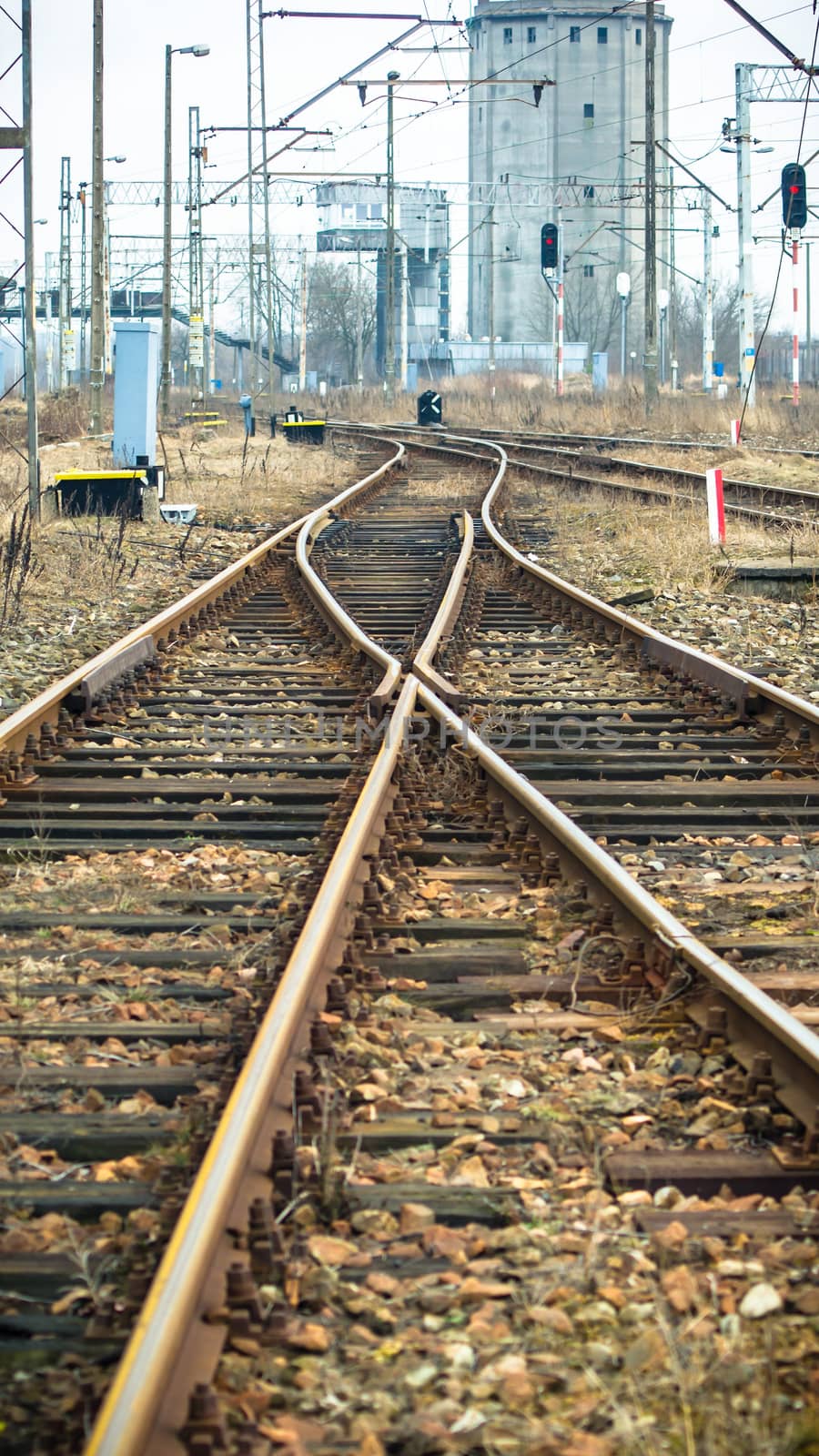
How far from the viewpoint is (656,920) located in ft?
14.8

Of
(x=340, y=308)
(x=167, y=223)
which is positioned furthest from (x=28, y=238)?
(x=340, y=308)

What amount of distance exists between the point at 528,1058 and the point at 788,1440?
1623 millimetres

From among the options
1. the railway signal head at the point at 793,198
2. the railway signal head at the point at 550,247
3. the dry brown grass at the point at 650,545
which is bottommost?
the dry brown grass at the point at 650,545

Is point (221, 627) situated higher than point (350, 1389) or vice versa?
point (221, 627)

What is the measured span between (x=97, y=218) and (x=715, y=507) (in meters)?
14.5

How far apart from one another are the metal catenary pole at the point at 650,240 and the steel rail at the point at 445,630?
925 inches

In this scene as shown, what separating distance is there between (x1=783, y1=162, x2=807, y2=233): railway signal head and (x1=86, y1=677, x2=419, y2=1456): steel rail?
94.6 ft

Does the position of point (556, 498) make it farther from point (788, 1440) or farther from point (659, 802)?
point (788, 1440)

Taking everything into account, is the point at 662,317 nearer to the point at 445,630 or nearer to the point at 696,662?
the point at 445,630

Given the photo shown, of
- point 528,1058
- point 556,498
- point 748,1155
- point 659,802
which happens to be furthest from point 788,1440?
point 556,498

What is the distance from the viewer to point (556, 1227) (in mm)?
3197

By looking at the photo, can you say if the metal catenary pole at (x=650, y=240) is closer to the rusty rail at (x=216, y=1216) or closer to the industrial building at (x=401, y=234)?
the rusty rail at (x=216, y=1216)

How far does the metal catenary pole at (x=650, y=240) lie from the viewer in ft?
113

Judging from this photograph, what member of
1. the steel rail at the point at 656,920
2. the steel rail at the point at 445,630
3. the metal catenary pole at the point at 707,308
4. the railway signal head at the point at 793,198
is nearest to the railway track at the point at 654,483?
the steel rail at the point at 445,630
